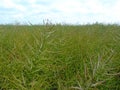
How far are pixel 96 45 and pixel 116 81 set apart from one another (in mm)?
781

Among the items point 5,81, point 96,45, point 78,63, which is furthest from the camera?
point 96,45

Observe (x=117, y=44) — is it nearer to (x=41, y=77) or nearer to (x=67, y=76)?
(x=67, y=76)

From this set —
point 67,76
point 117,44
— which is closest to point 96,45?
point 117,44

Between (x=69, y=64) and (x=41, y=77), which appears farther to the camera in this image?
(x=69, y=64)

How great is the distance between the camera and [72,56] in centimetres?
375

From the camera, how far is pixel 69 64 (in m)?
3.65

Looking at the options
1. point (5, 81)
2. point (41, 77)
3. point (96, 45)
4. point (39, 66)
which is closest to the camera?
point (39, 66)

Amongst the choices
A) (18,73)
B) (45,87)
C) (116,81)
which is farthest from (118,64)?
(18,73)

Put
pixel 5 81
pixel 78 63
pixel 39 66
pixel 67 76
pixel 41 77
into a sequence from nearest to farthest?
1. pixel 39 66
2. pixel 41 77
3. pixel 5 81
4. pixel 67 76
5. pixel 78 63

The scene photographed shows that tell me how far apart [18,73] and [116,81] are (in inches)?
57.9

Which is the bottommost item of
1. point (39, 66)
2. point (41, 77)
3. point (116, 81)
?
point (116, 81)

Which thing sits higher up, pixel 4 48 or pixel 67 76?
pixel 4 48

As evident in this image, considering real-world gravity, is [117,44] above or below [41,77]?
above

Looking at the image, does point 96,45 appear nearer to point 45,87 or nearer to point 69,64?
point 69,64
